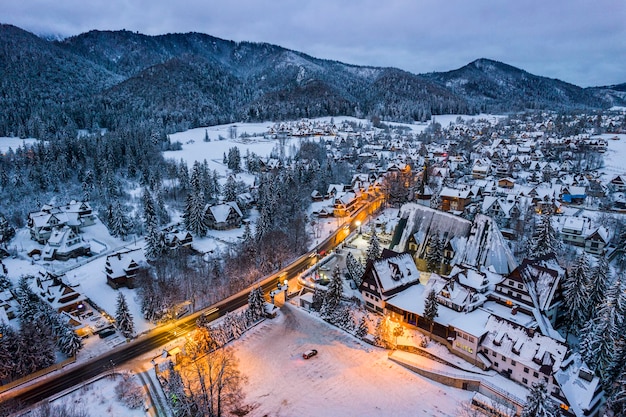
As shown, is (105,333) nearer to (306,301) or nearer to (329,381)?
(306,301)

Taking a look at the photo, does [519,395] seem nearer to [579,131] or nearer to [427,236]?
[427,236]

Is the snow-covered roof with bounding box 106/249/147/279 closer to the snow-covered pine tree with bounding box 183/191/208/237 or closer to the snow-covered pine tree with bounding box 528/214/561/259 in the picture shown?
the snow-covered pine tree with bounding box 183/191/208/237

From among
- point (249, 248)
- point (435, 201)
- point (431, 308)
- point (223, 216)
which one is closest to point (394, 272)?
point (431, 308)

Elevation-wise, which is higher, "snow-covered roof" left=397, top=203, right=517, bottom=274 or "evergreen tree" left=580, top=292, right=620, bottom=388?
"snow-covered roof" left=397, top=203, right=517, bottom=274

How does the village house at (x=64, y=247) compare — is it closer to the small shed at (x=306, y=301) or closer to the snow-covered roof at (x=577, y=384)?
the small shed at (x=306, y=301)

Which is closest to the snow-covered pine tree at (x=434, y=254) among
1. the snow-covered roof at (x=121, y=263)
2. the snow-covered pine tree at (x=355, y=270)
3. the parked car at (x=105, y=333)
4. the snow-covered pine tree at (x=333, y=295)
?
the snow-covered pine tree at (x=355, y=270)

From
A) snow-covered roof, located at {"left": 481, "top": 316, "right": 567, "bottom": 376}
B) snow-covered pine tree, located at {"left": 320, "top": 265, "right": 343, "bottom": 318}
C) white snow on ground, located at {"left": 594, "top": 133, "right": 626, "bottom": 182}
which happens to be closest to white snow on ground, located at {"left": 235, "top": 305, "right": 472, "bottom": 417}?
snow-covered pine tree, located at {"left": 320, "top": 265, "right": 343, "bottom": 318}
